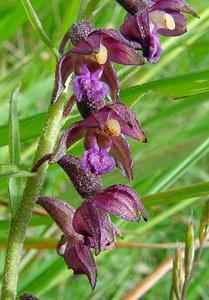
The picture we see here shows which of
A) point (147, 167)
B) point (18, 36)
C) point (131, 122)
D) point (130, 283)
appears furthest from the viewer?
point (18, 36)

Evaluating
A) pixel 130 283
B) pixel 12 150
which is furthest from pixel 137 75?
pixel 12 150

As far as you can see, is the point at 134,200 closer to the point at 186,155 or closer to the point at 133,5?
the point at 133,5

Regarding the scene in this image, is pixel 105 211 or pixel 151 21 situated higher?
pixel 151 21

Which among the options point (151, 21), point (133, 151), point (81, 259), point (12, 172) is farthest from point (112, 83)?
point (133, 151)

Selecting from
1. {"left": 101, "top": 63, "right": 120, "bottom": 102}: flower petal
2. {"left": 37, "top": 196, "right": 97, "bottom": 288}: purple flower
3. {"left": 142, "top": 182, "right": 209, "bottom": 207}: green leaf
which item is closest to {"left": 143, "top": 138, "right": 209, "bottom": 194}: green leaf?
{"left": 142, "top": 182, "right": 209, "bottom": 207}: green leaf

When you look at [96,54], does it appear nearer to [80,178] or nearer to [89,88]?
[89,88]

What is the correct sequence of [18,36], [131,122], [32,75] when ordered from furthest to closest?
[18,36], [32,75], [131,122]
